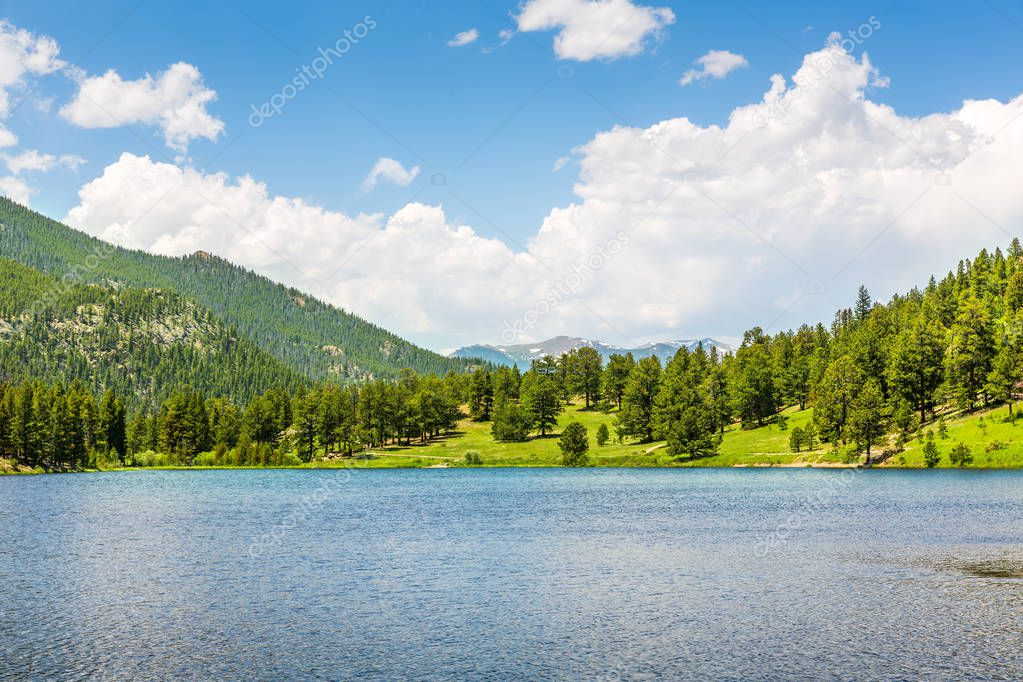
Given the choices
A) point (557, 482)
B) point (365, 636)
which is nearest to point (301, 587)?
point (365, 636)

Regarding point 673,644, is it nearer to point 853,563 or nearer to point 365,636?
point 365,636

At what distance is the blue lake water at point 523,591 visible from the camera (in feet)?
102

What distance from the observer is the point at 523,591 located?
44156 millimetres

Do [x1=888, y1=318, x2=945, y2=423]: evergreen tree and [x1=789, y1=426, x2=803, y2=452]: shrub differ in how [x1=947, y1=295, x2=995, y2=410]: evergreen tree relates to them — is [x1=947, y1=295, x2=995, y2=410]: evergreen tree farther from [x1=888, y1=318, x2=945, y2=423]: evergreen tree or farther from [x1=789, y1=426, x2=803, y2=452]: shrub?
[x1=789, y1=426, x2=803, y2=452]: shrub

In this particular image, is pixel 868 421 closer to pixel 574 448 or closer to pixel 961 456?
pixel 961 456

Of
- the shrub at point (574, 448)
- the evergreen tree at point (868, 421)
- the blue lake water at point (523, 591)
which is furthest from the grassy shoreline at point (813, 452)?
the blue lake water at point (523, 591)

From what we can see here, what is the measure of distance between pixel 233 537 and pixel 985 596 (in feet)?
183

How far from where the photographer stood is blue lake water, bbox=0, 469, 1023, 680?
3111 cm

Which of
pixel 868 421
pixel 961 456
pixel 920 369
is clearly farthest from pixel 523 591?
pixel 920 369

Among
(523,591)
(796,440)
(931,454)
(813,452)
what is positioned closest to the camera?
(523,591)

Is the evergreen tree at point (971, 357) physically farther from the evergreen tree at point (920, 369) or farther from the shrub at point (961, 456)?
the shrub at point (961, 456)

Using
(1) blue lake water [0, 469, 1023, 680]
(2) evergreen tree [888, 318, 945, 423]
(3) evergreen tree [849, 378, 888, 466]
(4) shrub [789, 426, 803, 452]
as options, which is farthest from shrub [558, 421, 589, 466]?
(1) blue lake water [0, 469, 1023, 680]

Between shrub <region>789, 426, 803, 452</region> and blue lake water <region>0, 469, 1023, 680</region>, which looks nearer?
blue lake water <region>0, 469, 1023, 680</region>

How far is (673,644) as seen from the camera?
33.2m
